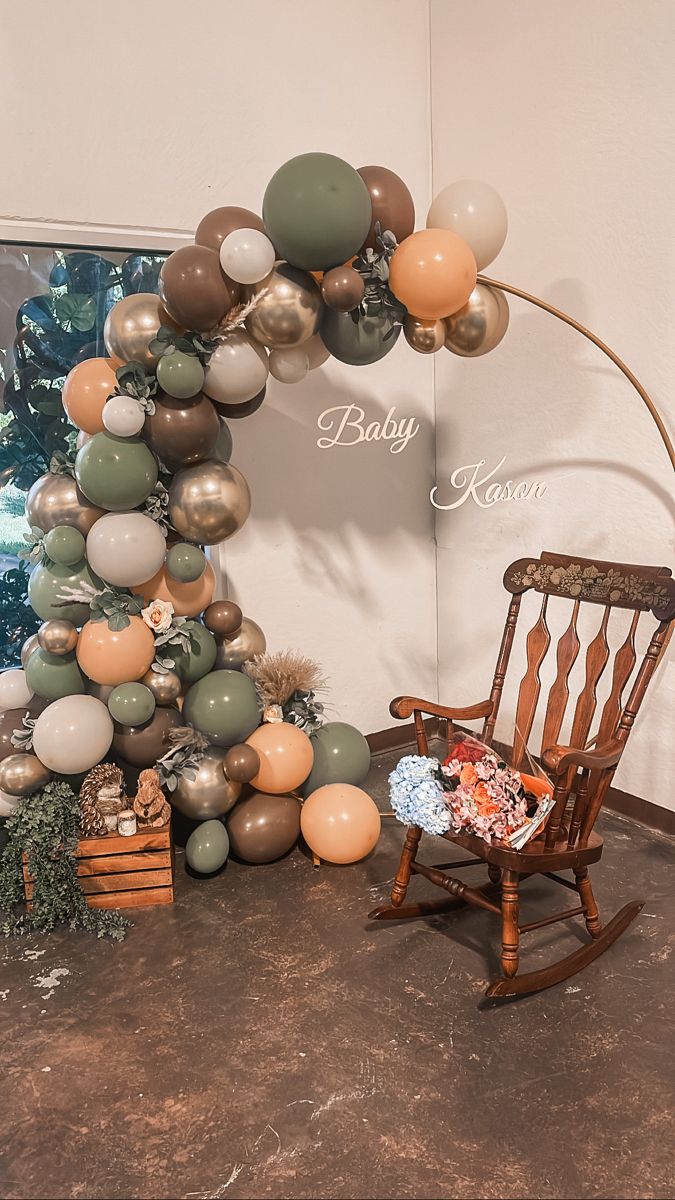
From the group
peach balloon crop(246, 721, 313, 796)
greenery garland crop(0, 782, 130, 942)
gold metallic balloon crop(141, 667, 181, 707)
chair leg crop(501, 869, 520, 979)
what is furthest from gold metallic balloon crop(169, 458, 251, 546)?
chair leg crop(501, 869, 520, 979)

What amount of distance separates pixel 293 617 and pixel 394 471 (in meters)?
0.83

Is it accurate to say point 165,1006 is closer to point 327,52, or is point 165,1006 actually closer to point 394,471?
point 394,471

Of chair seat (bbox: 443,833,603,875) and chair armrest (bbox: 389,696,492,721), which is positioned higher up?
chair armrest (bbox: 389,696,492,721)

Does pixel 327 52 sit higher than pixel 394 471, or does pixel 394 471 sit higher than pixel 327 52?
pixel 327 52

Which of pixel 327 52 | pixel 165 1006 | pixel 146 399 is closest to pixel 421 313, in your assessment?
pixel 146 399

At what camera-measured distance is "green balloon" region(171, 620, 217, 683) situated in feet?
9.80

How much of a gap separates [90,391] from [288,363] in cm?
61

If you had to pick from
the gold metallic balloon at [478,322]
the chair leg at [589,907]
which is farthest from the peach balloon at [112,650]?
the chair leg at [589,907]

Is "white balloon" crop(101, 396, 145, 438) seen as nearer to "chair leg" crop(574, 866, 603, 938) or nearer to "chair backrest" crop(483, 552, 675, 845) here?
"chair backrest" crop(483, 552, 675, 845)

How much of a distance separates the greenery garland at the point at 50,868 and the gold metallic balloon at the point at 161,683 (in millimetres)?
415

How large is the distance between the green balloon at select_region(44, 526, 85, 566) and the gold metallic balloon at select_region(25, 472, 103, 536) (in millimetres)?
36

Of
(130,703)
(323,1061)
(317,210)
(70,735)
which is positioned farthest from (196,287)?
(323,1061)

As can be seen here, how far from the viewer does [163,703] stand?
3.04 meters

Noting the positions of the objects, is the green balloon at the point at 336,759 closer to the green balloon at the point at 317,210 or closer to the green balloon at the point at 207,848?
the green balloon at the point at 207,848
